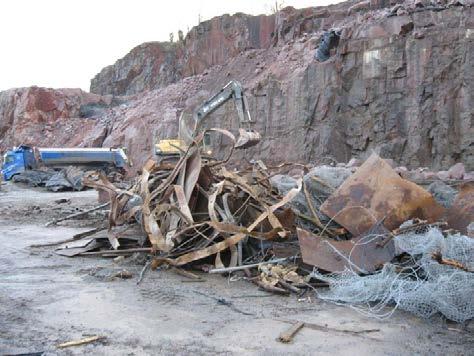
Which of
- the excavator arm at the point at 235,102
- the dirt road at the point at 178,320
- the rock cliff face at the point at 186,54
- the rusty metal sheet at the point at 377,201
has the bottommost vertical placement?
the dirt road at the point at 178,320

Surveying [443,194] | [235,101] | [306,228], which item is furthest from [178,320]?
[235,101]

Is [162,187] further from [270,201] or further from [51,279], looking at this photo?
[51,279]

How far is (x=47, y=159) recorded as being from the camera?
2456 centimetres

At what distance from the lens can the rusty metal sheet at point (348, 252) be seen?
4.96 meters

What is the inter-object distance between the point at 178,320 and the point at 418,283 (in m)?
1.94

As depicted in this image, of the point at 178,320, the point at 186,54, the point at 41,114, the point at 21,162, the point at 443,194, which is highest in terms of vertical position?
the point at 186,54

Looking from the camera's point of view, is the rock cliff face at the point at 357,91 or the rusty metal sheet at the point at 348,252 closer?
the rusty metal sheet at the point at 348,252

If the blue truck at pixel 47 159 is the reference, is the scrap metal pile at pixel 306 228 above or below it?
above

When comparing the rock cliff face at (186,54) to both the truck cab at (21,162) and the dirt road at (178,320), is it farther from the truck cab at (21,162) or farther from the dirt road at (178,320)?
the dirt road at (178,320)

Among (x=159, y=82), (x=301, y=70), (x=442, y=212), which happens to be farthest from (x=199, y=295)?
(x=159, y=82)

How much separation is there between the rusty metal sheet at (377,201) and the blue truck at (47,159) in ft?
68.4

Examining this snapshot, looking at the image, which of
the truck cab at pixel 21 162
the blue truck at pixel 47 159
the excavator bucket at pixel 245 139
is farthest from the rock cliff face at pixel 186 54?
the excavator bucket at pixel 245 139

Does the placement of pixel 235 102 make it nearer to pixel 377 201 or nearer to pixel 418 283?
pixel 377 201

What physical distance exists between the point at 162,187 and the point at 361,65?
20.0 m
